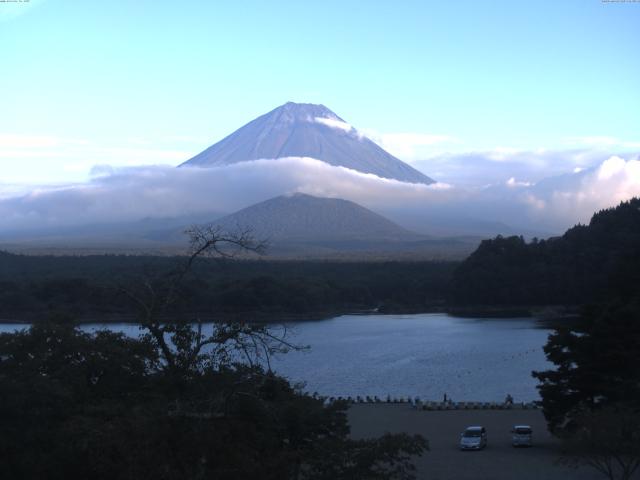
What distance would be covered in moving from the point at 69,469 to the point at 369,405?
11.2m

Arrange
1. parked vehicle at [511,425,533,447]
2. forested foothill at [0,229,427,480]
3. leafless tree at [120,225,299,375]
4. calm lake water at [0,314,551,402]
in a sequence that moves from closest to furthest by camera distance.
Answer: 1. forested foothill at [0,229,427,480]
2. leafless tree at [120,225,299,375]
3. parked vehicle at [511,425,533,447]
4. calm lake water at [0,314,551,402]

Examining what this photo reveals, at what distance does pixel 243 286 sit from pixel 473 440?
80.9 ft

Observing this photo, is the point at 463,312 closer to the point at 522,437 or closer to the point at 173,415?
the point at 522,437

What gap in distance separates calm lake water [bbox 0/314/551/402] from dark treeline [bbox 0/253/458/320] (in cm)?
202

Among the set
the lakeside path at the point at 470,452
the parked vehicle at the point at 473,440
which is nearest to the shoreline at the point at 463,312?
the lakeside path at the point at 470,452

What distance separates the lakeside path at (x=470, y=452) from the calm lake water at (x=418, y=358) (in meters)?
1.79

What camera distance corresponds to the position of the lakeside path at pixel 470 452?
31.1ft

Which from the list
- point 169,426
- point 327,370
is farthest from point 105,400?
point 327,370

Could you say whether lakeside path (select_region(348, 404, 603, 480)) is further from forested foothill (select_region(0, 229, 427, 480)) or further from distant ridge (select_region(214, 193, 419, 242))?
distant ridge (select_region(214, 193, 419, 242))

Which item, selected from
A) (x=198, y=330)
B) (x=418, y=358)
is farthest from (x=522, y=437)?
(x=418, y=358)

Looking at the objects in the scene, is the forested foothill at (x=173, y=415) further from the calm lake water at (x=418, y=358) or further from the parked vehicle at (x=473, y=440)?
the calm lake water at (x=418, y=358)

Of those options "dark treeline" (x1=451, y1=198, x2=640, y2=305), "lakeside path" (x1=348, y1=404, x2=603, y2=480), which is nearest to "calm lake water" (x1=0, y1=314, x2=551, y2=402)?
"lakeside path" (x1=348, y1=404, x2=603, y2=480)

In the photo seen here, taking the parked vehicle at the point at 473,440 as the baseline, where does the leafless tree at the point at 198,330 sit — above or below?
above

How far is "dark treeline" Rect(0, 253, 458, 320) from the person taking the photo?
3069 centimetres
